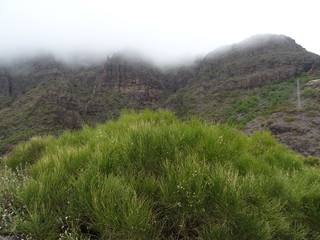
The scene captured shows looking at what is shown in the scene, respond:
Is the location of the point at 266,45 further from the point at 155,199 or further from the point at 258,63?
the point at 155,199

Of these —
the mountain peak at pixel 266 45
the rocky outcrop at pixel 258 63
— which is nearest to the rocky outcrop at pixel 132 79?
the rocky outcrop at pixel 258 63

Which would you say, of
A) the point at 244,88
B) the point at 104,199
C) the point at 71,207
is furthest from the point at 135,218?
the point at 244,88

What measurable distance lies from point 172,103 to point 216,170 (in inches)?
3049

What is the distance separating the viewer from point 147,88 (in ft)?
425

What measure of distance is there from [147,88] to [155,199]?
128 metres

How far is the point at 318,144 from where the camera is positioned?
1961 cm

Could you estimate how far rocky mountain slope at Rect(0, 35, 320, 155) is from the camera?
173 ft

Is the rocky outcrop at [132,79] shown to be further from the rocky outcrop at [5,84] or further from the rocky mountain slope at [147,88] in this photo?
the rocky outcrop at [5,84]

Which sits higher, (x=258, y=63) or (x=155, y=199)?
(x=155, y=199)

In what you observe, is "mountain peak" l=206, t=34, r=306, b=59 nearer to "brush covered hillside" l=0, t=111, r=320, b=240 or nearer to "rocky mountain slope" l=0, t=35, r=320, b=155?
"rocky mountain slope" l=0, t=35, r=320, b=155

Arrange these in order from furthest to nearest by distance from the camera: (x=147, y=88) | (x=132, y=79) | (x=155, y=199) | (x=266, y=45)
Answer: (x=132, y=79) < (x=147, y=88) < (x=266, y=45) < (x=155, y=199)

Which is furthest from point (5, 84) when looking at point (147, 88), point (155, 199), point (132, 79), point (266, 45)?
point (155, 199)

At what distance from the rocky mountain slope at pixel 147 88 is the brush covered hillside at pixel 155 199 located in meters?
20.8

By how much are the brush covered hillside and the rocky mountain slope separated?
20818mm
